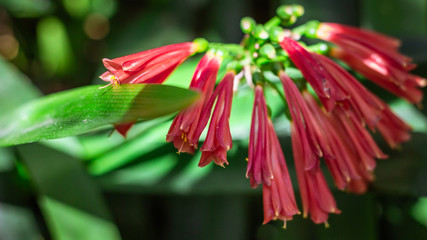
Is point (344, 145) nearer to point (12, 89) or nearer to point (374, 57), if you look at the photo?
point (374, 57)

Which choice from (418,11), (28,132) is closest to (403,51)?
(418,11)

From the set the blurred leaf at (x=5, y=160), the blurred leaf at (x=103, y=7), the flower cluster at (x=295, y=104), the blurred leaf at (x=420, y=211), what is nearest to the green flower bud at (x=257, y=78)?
the flower cluster at (x=295, y=104)

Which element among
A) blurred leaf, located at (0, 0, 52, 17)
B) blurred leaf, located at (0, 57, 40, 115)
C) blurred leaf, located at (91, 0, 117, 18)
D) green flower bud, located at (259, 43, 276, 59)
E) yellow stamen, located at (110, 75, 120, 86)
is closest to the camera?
yellow stamen, located at (110, 75, 120, 86)

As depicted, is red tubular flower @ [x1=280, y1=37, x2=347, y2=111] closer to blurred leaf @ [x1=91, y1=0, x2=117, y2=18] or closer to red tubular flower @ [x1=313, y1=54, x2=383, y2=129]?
red tubular flower @ [x1=313, y1=54, x2=383, y2=129]

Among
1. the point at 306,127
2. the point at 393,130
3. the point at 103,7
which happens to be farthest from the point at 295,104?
the point at 103,7

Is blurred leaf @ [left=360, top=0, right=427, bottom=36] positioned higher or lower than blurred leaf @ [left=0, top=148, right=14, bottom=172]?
higher

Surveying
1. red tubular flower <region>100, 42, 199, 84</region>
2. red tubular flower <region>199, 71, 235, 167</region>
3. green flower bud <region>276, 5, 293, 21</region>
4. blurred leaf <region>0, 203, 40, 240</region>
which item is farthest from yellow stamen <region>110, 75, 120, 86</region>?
blurred leaf <region>0, 203, 40, 240</region>
